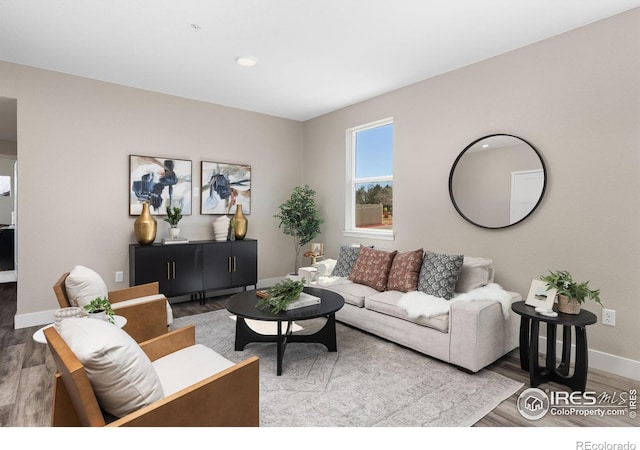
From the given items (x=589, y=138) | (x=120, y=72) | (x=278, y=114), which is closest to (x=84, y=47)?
(x=120, y=72)

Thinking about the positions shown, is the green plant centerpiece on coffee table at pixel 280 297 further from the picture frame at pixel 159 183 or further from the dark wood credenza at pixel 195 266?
the picture frame at pixel 159 183

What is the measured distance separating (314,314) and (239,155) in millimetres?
3205

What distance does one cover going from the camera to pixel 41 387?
95.3 inches

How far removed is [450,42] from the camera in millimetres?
3072

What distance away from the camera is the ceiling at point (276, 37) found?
8.39 ft

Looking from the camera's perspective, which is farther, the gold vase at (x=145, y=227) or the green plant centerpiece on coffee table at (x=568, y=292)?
the gold vase at (x=145, y=227)

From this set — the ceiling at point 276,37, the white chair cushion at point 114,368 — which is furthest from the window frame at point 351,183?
the white chair cushion at point 114,368

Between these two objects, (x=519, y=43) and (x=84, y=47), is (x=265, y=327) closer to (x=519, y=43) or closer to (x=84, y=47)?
(x=84, y=47)

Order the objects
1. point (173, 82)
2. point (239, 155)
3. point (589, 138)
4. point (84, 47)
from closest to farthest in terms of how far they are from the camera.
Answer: point (589, 138), point (84, 47), point (173, 82), point (239, 155)

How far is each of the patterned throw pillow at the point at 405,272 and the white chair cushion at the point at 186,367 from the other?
2020 mm

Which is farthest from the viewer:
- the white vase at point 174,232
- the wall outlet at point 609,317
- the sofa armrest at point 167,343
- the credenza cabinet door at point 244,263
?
the credenza cabinet door at point 244,263

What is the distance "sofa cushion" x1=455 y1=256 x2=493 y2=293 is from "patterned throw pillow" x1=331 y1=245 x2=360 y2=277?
3.95 feet

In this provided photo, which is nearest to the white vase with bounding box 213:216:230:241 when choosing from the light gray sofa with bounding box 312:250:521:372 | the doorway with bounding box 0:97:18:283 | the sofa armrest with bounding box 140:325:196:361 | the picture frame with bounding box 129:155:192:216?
the picture frame with bounding box 129:155:192:216

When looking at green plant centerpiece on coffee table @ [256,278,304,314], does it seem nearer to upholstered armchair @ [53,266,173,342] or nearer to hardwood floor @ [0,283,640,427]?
upholstered armchair @ [53,266,173,342]
